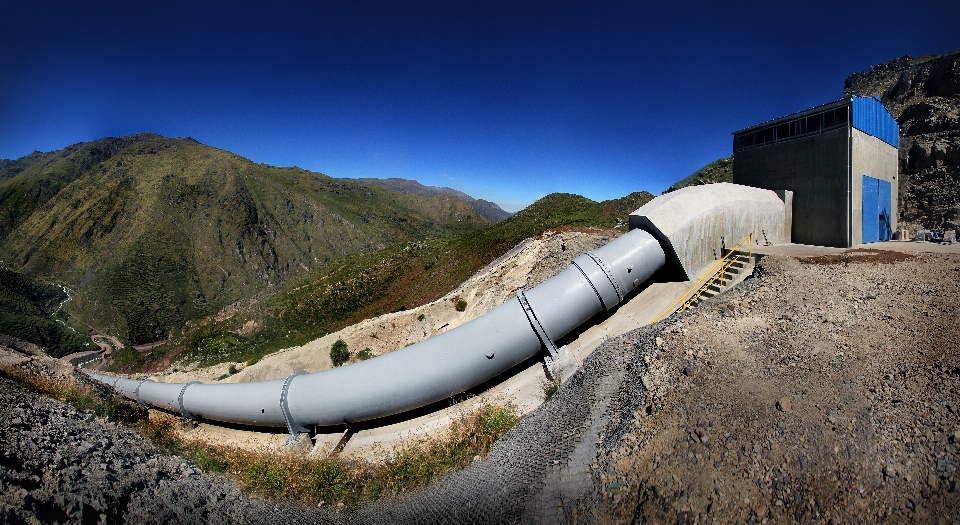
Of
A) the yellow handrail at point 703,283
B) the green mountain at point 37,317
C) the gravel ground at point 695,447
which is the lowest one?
the green mountain at point 37,317

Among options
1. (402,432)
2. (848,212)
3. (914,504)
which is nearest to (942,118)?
(848,212)

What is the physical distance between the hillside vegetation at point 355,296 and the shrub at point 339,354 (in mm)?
4526

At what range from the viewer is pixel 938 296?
788cm

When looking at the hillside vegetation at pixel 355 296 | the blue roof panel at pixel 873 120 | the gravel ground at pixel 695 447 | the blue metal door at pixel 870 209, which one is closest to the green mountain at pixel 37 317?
the hillside vegetation at pixel 355 296

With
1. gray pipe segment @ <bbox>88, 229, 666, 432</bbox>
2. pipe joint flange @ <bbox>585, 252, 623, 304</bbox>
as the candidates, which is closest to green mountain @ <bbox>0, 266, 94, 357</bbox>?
gray pipe segment @ <bbox>88, 229, 666, 432</bbox>

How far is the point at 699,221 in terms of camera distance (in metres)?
11.5

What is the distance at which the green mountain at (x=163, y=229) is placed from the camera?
262 ft

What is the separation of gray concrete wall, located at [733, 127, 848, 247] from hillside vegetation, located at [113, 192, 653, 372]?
7.11m

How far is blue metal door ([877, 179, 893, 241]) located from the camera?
16672mm

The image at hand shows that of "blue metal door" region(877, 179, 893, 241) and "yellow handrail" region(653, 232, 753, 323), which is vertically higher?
"blue metal door" region(877, 179, 893, 241)

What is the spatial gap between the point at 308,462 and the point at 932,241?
2548 centimetres

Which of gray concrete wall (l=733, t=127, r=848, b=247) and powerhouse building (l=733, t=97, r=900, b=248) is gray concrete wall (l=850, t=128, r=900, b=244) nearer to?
powerhouse building (l=733, t=97, r=900, b=248)

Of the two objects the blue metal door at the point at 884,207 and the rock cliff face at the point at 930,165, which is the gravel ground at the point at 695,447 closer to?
the blue metal door at the point at 884,207

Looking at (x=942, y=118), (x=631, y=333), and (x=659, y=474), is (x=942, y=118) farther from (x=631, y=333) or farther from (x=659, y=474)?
(x=659, y=474)
